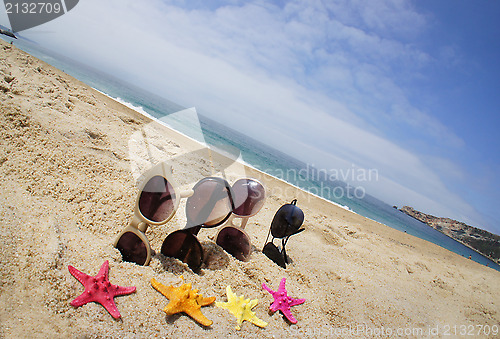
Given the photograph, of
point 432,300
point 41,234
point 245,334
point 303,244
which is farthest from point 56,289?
point 432,300

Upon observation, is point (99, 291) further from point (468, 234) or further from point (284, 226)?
point (468, 234)

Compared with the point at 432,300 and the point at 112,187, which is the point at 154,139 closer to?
the point at 112,187

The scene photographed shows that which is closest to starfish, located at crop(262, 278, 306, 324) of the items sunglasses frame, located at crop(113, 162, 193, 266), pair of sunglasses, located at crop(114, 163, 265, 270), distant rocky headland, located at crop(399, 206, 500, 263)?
pair of sunglasses, located at crop(114, 163, 265, 270)

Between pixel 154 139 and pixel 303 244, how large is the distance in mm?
3812

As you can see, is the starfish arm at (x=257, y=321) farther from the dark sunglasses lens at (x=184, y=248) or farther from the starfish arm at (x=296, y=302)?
the dark sunglasses lens at (x=184, y=248)

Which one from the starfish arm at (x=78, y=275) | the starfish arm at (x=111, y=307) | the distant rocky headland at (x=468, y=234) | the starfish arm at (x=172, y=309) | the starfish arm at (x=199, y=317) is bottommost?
the starfish arm at (x=111, y=307)

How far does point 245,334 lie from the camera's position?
1.90 m

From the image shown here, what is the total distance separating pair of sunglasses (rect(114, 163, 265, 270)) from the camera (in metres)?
1.99

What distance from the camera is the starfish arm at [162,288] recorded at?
1803mm

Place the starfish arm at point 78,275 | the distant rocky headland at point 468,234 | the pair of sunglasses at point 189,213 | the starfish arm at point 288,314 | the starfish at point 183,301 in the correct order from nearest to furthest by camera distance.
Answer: the starfish arm at point 78,275 → the starfish at point 183,301 → the pair of sunglasses at point 189,213 → the starfish arm at point 288,314 → the distant rocky headland at point 468,234

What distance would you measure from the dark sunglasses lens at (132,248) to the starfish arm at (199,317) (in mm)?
637

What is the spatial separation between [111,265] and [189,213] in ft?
2.68

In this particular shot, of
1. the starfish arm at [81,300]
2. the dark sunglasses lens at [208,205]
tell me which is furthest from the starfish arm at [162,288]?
the dark sunglasses lens at [208,205]

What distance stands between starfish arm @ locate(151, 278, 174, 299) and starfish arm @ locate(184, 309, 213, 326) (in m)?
0.20
